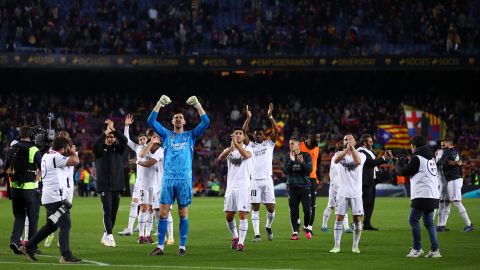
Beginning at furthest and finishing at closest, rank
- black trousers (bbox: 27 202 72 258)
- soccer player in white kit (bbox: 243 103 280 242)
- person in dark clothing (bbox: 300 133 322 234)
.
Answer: person in dark clothing (bbox: 300 133 322 234), soccer player in white kit (bbox: 243 103 280 242), black trousers (bbox: 27 202 72 258)

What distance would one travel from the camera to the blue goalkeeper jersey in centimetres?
1717

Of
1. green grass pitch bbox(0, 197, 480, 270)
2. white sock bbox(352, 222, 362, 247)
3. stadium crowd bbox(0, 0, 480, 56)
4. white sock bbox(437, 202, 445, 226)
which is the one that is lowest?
green grass pitch bbox(0, 197, 480, 270)

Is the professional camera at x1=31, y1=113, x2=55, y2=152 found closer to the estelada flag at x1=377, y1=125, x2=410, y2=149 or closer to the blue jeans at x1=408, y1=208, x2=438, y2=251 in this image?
the blue jeans at x1=408, y1=208, x2=438, y2=251

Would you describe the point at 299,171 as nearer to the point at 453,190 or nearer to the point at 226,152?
the point at 226,152

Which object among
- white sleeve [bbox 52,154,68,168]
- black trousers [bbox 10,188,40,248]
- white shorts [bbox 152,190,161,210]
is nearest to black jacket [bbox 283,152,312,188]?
white shorts [bbox 152,190,161,210]

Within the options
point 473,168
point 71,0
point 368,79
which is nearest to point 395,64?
point 368,79

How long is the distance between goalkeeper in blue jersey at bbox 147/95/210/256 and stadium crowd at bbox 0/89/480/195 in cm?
3287

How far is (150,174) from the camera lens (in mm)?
20906

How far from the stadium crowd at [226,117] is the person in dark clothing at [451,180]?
25.8 metres

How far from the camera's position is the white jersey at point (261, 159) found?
21.3m

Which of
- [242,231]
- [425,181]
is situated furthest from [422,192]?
[242,231]

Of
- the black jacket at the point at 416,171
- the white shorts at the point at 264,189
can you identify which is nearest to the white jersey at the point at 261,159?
the white shorts at the point at 264,189

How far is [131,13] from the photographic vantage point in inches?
2296

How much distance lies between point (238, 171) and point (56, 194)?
407cm
